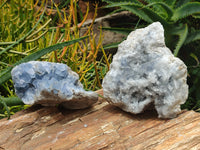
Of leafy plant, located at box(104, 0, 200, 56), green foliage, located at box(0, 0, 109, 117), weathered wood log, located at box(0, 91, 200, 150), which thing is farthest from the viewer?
leafy plant, located at box(104, 0, 200, 56)

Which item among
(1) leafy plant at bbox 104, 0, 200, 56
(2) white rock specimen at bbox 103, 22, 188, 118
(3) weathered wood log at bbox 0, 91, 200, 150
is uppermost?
(1) leafy plant at bbox 104, 0, 200, 56

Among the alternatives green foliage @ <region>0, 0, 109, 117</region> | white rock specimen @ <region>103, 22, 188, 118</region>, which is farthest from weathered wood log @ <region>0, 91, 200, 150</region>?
green foliage @ <region>0, 0, 109, 117</region>

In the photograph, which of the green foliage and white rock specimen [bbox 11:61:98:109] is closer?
white rock specimen [bbox 11:61:98:109]

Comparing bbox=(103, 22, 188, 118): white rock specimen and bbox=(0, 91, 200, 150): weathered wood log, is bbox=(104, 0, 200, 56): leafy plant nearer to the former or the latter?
bbox=(103, 22, 188, 118): white rock specimen

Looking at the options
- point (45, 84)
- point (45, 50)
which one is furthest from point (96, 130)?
point (45, 50)

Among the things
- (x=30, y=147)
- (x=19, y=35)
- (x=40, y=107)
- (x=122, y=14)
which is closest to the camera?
(x=30, y=147)

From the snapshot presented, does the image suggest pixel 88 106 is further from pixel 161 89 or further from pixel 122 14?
pixel 122 14

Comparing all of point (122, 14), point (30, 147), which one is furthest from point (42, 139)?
point (122, 14)

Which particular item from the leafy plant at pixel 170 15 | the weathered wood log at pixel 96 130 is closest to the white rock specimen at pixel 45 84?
the weathered wood log at pixel 96 130

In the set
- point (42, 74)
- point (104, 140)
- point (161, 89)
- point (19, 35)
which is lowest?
point (104, 140)
